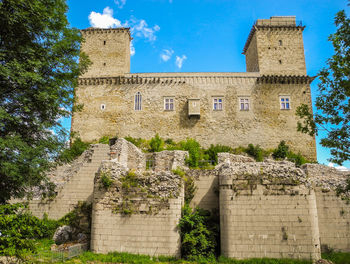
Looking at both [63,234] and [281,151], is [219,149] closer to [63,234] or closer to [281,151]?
[281,151]

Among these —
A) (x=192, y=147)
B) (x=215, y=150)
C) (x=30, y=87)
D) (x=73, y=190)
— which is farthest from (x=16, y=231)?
(x=215, y=150)

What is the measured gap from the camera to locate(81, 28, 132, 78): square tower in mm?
36656

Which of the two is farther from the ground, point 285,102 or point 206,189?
point 285,102

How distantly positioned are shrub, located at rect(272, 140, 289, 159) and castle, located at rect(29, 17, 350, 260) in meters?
1.15

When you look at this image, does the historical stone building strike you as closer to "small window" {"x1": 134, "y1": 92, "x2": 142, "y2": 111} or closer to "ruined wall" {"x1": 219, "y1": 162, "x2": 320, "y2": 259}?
"small window" {"x1": 134, "y1": 92, "x2": 142, "y2": 111}

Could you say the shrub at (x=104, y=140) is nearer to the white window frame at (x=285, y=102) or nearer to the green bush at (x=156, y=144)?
the green bush at (x=156, y=144)

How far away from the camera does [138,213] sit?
1205 cm

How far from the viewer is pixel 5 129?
1125 cm

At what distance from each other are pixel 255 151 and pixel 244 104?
6526mm

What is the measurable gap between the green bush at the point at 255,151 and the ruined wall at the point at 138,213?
70.7 ft

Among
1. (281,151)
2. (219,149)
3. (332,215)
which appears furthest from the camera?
(281,151)

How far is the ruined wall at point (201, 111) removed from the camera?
112ft

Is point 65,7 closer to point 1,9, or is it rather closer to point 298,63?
point 1,9

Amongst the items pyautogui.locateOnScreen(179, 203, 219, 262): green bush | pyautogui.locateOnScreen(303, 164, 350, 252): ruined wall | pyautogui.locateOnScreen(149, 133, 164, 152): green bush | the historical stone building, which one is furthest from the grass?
the historical stone building
